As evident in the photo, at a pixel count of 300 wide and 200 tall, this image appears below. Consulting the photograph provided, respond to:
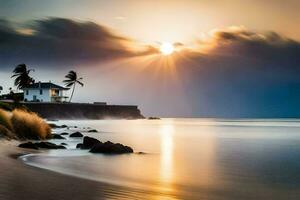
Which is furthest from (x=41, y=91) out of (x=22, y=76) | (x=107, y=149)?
(x=107, y=149)

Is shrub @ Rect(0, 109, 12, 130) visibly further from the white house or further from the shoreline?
the white house

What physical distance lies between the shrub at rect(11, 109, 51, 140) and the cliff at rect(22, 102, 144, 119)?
92.5 m

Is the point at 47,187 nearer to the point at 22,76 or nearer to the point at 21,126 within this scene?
the point at 21,126

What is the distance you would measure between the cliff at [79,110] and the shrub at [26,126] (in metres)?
92.5

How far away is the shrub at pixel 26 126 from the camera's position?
30.3m

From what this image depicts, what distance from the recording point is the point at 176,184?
49.8 ft

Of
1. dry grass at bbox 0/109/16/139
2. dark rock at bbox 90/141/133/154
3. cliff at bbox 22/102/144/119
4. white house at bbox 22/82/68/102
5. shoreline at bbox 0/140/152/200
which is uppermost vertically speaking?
white house at bbox 22/82/68/102

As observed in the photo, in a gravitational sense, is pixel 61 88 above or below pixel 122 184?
above

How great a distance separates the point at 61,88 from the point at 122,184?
12960 cm

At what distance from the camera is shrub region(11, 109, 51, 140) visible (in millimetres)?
30281

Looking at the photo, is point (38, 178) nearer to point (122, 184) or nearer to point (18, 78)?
point (122, 184)

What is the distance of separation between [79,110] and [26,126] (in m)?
124

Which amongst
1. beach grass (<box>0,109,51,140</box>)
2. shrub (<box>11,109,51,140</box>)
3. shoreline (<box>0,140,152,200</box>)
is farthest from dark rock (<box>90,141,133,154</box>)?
shoreline (<box>0,140,152,200</box>)

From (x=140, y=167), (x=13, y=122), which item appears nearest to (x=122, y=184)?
(x=140, y=167)
